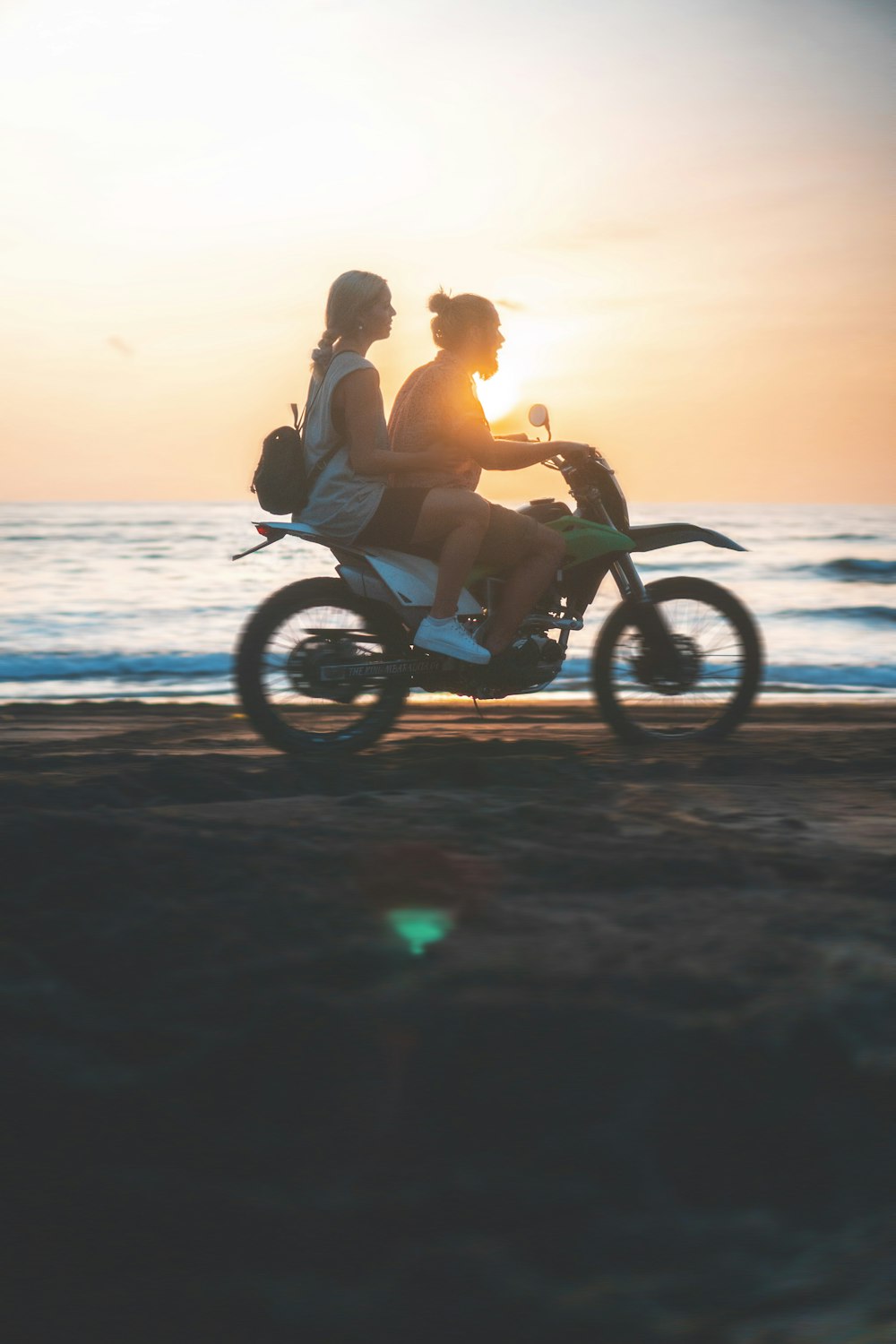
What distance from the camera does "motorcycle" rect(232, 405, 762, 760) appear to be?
15.3 feet

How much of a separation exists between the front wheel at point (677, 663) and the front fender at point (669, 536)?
0.17m

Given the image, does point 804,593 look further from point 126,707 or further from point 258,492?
point 258,492

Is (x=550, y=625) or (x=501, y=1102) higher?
(x=550, y=625)

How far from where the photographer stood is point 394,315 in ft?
15.1

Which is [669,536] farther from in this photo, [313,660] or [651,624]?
[313,660]

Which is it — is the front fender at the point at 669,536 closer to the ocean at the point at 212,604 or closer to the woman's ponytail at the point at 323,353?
the ocean at the point at 212,604

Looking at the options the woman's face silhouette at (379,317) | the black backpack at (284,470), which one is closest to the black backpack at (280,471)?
the black backpack at (284,470)

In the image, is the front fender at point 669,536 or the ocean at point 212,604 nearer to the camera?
the front fender at point 669,536

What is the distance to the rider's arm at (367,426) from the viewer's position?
175 inches

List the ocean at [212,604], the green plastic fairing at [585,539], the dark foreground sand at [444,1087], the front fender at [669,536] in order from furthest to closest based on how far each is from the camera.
→ 1. the ocean at [212,604]
2. the front fender at [669,536]
3. the green plastic fairing at [585,539]
4. the dark foreground sand at [444,1087]

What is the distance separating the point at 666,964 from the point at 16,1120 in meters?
1.19

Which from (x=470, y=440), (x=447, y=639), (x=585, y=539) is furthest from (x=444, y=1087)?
(x=585, y=539)

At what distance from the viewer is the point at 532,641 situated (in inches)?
196

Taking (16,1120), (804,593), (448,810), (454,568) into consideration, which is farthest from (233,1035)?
(804,593)
